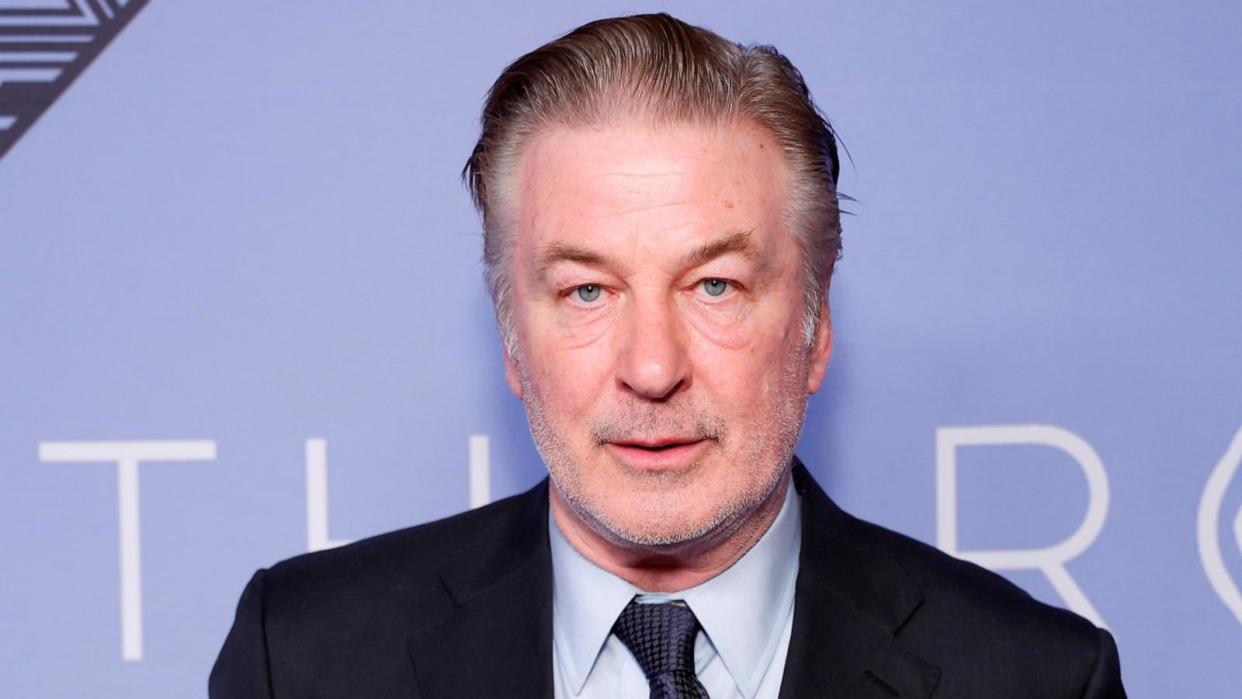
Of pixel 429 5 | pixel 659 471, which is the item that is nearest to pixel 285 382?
pixel 429 5

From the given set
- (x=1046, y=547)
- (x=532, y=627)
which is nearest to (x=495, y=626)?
(x=532, y=627)

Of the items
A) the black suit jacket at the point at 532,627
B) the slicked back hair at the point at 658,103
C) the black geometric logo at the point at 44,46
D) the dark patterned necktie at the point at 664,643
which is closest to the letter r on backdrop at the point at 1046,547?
the black suit jacket at the point at 532,627

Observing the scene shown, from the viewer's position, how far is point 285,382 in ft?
7.50

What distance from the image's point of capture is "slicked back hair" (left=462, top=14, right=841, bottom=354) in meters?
1.76

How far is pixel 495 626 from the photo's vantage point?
71.0 inches

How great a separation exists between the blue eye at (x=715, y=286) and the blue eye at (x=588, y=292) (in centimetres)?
13

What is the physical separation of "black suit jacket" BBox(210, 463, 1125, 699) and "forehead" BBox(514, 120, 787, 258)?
439 millimetres

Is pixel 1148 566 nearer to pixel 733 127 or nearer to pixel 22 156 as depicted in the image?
pixel 733 127

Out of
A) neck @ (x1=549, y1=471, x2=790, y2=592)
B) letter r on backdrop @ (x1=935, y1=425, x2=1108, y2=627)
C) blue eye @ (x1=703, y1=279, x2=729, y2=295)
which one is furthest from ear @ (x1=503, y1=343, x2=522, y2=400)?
letter r on backdrop @ (x1=935, y1=425, x2=1108, y2=627)

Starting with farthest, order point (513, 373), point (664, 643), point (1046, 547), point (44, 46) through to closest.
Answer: point (1046, 547)
point (44, 46)
point (513, 373)
point (664, 643)

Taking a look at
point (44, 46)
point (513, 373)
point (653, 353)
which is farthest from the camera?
point (44, 46)

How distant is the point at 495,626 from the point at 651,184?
A: 24.0 inches

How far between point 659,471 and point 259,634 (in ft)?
1.99

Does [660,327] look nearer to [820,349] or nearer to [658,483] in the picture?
[658,483]
